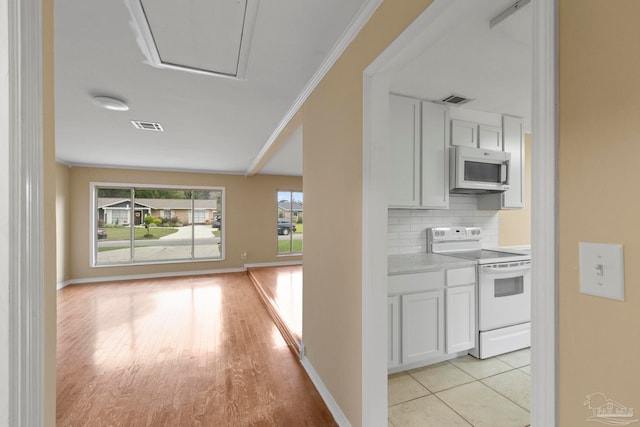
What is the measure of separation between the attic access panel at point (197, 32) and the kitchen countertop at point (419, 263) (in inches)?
73.7

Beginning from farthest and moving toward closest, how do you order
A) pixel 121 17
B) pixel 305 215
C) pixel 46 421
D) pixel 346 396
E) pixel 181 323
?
1. pixel 181 323
2. pixel 305 215
3. pixel 346 396
4. pixel 121 17
5. pixel 46 421

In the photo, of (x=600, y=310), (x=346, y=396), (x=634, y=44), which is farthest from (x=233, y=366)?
(x=634, y=44)

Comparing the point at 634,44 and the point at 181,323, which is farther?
the point at 181,323

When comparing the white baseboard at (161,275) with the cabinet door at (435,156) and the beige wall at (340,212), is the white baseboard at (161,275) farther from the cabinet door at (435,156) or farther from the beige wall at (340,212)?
the cabinet door at (435,156)

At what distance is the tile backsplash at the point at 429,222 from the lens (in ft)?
9.23

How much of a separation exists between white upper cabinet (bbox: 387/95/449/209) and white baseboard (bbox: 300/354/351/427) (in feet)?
5.09

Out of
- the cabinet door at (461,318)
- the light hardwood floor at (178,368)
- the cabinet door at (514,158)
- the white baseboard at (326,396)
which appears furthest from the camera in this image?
the cabinet door at (514,158)

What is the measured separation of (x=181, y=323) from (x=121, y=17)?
10.8 feet

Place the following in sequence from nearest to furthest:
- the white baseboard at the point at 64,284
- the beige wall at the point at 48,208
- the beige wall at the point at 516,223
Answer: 1. the beige wall at the point at 48,208
2. the beige wall at the point at 516,223
3. the white baseboard at the point at 64,284

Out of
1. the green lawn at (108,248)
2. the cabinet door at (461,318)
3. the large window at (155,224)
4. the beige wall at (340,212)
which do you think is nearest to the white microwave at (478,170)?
the cabinet door at (461,318)

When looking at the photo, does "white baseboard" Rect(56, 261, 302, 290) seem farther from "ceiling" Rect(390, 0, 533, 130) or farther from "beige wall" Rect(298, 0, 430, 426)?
"ceiling" Rect(390, 0, 533, 130)

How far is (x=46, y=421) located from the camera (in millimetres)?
773

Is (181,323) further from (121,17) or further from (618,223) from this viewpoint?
(618,223)

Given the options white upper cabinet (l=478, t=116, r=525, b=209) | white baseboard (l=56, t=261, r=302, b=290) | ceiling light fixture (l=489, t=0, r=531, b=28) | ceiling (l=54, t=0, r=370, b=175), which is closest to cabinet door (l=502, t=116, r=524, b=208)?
white upper cabinet (l=478, t=116, r=525, b=209)
